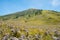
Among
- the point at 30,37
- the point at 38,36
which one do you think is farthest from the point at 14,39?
the point at 38,36

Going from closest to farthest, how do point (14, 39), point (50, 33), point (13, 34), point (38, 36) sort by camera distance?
point (14, 39), point (13, 34), point (38, 36), point (50, 33)

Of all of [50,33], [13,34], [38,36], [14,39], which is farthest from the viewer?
[50,33]

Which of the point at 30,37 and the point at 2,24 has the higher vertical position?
the point at 2,24

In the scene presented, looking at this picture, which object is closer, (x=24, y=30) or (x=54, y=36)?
(x=24, y=30)

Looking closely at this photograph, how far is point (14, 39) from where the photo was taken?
16.5 m

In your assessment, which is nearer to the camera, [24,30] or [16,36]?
[16,36]

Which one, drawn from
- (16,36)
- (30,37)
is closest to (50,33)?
(30,37)

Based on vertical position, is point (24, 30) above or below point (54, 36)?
above

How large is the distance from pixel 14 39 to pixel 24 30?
2.37 meters

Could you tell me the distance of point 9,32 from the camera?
1747cm

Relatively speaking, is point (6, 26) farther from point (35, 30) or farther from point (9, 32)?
point (35, 30)

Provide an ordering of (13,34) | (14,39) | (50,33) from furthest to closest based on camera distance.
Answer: (50,33) → (13,34) → (14,39)

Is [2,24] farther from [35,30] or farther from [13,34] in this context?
[35,30]

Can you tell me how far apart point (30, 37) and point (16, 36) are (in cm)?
152
